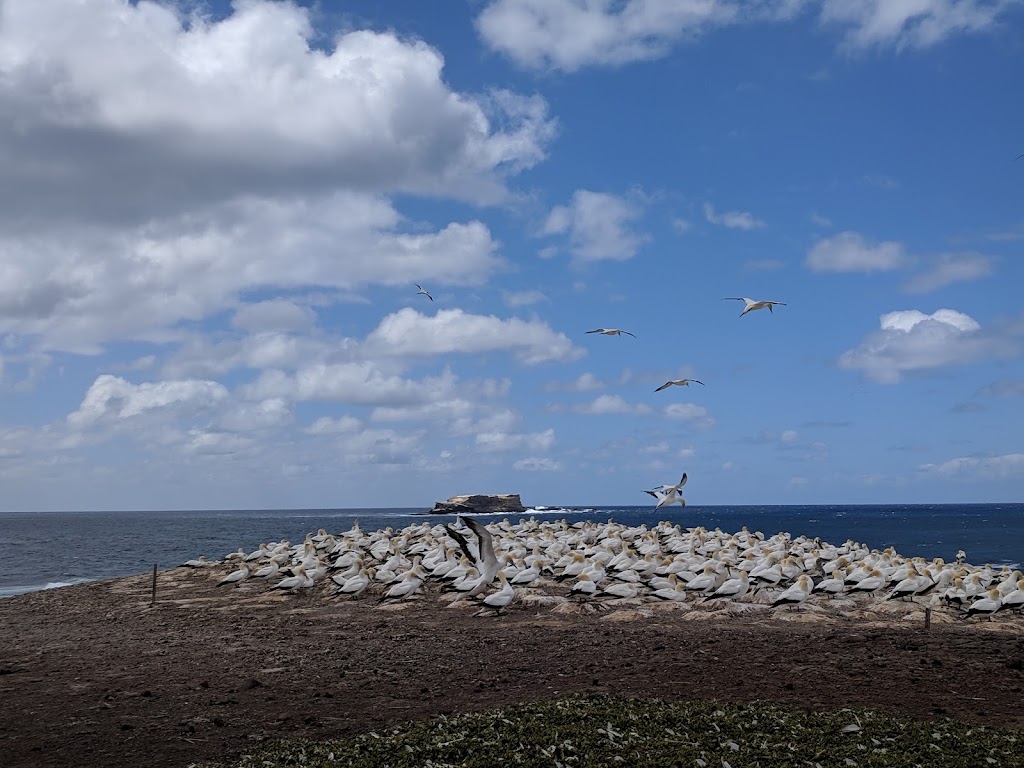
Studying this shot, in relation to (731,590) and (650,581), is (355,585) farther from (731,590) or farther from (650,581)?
(731,590)

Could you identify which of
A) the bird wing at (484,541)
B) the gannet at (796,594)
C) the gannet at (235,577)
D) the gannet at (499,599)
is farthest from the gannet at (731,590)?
the gannet at (235,577)

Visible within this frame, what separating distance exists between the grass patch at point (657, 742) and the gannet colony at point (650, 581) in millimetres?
5832

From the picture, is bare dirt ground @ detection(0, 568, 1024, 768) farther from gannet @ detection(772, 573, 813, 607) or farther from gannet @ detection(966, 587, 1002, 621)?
gannet @ detection(772, 573, 813, 607)

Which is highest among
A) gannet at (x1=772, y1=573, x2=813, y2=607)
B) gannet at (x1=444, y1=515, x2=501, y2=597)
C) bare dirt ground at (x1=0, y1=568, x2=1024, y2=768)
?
gannet at (x1=444, y1=515, x2=501, y2=597)

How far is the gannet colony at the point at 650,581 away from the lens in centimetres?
1983

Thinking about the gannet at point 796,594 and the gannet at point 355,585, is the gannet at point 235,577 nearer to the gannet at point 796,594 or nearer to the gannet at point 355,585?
the gannet at point 355,585

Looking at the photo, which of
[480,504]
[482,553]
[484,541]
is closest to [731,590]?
[482,553]

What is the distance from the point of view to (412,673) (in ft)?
39.7

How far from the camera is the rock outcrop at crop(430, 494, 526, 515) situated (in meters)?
138

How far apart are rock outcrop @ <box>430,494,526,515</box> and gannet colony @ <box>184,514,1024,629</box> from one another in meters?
108

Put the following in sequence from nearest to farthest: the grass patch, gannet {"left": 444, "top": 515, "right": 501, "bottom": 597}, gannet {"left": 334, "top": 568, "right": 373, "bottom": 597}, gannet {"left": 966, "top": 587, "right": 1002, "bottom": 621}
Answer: the grass patch, gannet {"left": 444, "top": 515, "right": 501, "bottom": 597}, gannet {"left": 966, "top": 587, "right": 1002, "bottom": 621}, gannet {"left": 334, "top": 568, "right": 373, "bottom": 597}

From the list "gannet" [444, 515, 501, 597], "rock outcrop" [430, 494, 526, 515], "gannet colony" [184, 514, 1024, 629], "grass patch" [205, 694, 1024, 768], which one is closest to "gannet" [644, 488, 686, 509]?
"gannet colony" [184, 514, 1024, 629]

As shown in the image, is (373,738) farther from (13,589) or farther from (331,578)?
(13,589)

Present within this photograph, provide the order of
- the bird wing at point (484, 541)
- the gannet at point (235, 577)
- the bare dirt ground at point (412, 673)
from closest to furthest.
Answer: the bare dirt ground at point (412, 673) → the bird wing at point (484, 541) → the gannet at point (235, 577)
